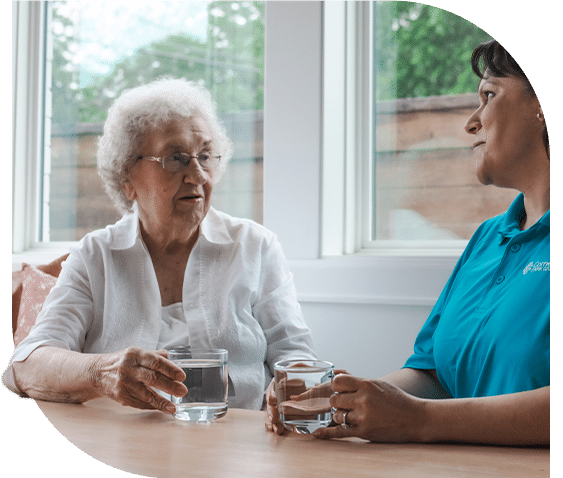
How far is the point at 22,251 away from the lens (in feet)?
7.89

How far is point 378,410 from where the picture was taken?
2.37 feet

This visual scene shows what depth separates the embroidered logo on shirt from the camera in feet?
2.72

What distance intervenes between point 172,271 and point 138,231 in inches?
5.6

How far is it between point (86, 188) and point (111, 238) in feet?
4.19

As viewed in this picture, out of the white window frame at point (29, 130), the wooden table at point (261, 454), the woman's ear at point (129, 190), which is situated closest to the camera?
the wooden table at point (261, 454)

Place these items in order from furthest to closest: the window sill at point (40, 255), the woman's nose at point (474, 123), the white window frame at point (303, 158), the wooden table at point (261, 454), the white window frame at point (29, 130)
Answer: the white window frame at point (29, 130), the window sill at point (40, 255), the white window frame at point (303, 158), the woman's nose at point (474, 123), the wooden table at point (261, 454)

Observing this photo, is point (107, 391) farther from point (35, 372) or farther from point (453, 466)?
point (453, 466)

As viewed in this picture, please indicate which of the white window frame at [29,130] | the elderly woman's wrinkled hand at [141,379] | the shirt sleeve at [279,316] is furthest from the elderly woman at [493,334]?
the white window frame at [29,130]

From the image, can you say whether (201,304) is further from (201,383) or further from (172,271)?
(201,383)

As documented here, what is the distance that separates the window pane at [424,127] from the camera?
1.88m

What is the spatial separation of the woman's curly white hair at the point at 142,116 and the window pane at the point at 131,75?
2.07ft

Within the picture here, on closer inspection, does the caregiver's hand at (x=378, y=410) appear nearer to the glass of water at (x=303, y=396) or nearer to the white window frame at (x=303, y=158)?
the glass of water at (x=303, y=396)

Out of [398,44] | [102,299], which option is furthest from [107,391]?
[398,44]

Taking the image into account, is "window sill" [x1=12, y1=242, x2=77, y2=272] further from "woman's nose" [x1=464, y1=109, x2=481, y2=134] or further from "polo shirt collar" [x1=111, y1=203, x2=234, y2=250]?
"woman's nose" [x1=464, y1=109, x2=481, y2=134]
